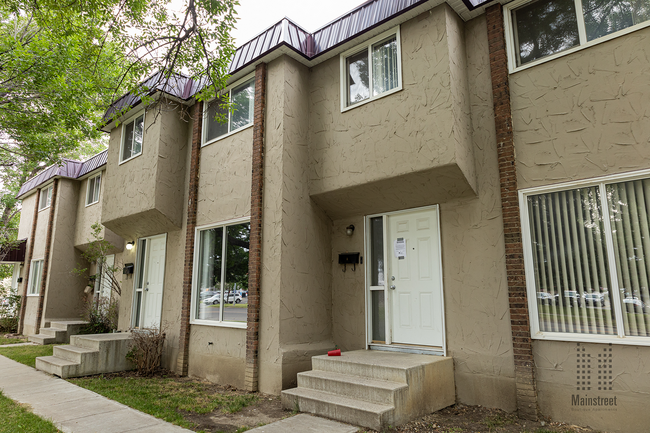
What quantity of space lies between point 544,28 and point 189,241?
7.15 meters

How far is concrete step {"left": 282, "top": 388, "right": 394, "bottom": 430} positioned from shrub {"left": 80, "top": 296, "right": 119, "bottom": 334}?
7.82 meters

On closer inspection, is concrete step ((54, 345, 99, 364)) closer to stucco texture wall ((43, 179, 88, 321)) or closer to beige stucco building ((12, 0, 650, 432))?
beige stucco building ((12, 0, 650, 432))

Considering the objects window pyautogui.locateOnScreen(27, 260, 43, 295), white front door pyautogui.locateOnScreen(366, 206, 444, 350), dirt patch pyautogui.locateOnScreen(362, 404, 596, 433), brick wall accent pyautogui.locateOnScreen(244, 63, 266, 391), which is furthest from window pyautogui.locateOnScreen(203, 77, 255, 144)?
window pyautogui.locateOnScreen(27, 260, 43, 295)

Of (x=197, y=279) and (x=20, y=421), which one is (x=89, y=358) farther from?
(x=20, y=421)

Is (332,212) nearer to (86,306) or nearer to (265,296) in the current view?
(265,296)

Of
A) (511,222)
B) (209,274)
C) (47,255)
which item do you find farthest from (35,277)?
(511,222)

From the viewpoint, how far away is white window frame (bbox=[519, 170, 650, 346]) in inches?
171

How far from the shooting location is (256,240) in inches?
263

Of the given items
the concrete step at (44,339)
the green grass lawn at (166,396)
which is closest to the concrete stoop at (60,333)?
the concrete step at (44,339)

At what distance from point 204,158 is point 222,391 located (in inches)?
181

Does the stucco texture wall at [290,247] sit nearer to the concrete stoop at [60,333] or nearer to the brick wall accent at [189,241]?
the brick wall accent at [189,241]

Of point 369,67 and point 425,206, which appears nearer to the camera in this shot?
point 425,206

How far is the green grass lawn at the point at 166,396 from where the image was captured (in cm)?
537

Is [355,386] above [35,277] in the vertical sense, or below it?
below
